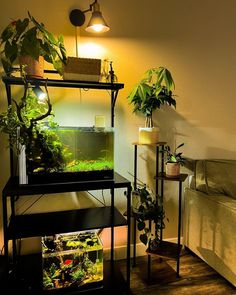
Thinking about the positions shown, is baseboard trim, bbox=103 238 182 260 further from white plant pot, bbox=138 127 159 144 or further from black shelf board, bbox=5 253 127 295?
white plant pot, bbox=138 127 159 144

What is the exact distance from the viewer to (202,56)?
8.16 feet

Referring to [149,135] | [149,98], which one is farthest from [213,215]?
[149,98]

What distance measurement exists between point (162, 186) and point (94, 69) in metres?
1.16

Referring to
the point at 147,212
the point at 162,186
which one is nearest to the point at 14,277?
the point at 147,212

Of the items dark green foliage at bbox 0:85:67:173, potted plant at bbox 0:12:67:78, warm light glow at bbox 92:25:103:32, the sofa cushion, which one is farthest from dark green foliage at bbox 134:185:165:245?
warm light glow at bbox 92:25:103:32

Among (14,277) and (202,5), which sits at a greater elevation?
(202,5)

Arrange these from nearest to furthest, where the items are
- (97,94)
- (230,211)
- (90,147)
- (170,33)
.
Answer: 1. (90,147)
2. (230,211)
3. (97,94)
4. (170,33)

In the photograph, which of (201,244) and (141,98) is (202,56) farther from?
(201,244)

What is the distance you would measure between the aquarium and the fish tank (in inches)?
19.5

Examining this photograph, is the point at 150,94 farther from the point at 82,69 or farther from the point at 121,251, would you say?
the point at 121,251

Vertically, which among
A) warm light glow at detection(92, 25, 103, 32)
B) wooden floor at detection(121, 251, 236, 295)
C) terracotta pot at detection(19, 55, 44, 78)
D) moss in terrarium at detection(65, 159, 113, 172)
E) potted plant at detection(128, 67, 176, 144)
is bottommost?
wooden floor at detection(121, 251, 236, 295)

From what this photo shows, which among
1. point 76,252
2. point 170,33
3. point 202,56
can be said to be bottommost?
point 76,252

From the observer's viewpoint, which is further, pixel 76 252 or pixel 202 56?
pixel 202 56

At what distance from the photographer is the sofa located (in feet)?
6.30
